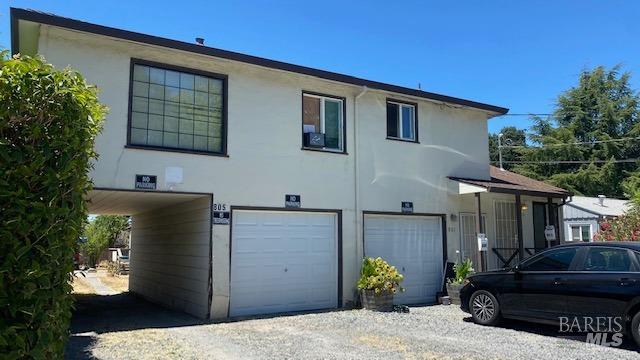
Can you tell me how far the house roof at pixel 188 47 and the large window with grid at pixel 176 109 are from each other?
1.88ft

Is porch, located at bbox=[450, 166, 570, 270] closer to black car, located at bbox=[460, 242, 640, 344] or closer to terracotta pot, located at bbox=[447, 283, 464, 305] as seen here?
terracotta pot, located at bbox=[447, 283, 464, 305]

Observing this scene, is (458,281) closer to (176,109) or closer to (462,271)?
(462,271)

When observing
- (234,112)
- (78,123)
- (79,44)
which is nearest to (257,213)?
(234,112)

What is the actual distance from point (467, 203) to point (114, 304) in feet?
32.8

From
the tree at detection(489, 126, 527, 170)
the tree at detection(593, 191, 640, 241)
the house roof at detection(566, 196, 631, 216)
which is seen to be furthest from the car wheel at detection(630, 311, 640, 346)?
the tree at detection(489, 126, 527, 170)

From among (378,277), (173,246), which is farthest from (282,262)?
(173,246)

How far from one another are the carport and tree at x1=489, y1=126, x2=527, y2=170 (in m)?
40.3

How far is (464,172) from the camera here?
14.9m

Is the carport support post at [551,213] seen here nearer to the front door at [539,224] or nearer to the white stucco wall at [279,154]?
the front door at [539,224]

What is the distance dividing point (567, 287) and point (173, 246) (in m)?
9.12

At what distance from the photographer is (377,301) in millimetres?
11805

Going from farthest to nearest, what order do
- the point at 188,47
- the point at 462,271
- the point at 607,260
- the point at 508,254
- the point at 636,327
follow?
the point at 508,254
the point at 462,271
the point at 188,47
the point at 607,260
the point at 636,327

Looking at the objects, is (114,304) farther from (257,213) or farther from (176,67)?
(176,67)

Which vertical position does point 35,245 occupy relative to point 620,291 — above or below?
above
